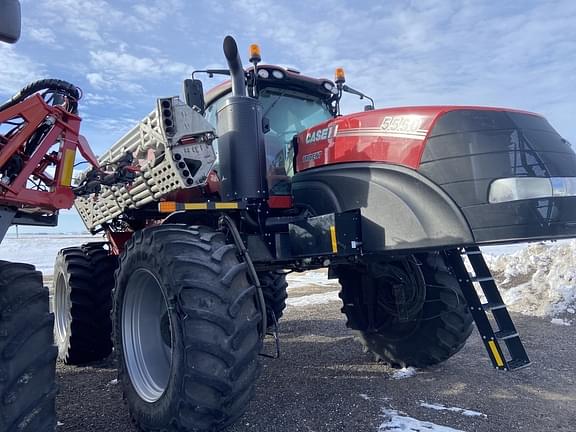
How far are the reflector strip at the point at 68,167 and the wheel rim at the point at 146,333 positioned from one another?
807 mm

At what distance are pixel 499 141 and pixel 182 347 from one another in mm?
2256

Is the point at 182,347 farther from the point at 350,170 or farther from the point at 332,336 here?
the point at 332,336

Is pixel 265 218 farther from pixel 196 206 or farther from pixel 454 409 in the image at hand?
pixel 454 409

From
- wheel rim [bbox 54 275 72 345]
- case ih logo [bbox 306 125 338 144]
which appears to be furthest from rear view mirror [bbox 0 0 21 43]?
wheel rim [bbox 54 275 72 345]

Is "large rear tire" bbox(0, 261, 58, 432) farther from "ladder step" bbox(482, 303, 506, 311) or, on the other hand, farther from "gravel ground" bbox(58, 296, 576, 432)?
"ladder step" bbox(482, 303, 506, 311)

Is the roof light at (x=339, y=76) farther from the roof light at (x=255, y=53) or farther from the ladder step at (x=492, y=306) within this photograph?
the ladder step at (x=492, y=306)

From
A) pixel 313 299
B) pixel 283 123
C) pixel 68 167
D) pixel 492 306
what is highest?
pixel 283 123

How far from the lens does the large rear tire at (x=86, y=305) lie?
506cm

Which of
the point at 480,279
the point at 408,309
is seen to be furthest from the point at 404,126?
the point at 408,309

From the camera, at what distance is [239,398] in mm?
2818

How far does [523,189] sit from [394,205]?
29.4 inches

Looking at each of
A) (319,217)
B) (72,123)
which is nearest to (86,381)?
(72,123)

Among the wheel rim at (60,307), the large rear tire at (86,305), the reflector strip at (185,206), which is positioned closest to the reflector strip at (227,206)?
the reflector strip at (185,206)

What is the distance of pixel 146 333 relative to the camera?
3.74 meters
